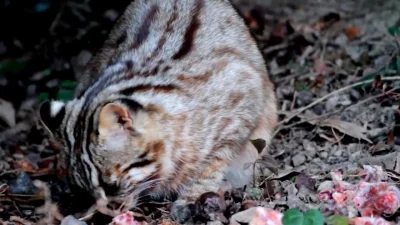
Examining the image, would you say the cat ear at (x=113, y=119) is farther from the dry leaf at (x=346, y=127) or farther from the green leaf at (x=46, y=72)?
the green leaf at (x=46, y=72)

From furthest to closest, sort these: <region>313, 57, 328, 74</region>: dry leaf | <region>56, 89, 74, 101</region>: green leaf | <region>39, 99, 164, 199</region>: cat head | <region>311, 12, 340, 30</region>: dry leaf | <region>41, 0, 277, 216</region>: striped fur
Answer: <region>311, 12, 340, 30</region>: dry leaf
<region>313, 57, 328, 74</region>: dry leaf
<region>56, 89, 74, 101</region>: green leaf
<region>41, 0, 277, 216</region>: striped fur
<region>39, 99, 164, 199</region>: cat head

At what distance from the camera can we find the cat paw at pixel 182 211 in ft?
17.3

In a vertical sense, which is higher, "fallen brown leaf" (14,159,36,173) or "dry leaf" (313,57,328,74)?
"dry leaf" (313,57,328,74)

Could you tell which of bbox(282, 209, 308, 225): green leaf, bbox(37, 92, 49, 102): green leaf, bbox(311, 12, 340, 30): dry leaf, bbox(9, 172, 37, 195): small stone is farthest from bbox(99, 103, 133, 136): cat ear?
bbox(311, 12, 340, 30): dry leaf

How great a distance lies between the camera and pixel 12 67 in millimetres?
8727

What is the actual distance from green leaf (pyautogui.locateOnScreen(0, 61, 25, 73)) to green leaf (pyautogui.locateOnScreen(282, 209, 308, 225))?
16.7ft

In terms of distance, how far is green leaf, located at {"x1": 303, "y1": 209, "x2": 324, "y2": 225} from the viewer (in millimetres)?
4266

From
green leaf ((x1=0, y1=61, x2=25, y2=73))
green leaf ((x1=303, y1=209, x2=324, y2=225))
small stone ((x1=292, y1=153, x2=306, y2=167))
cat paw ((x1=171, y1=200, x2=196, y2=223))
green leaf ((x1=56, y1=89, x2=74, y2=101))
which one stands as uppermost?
green leaf ((x1=303, y1=209, x2=324, y2=225))

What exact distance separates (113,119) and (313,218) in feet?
4.62

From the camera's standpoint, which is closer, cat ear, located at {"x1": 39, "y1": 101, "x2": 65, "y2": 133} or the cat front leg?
cat ear, located at {"x1": 39, "y1": 101, "x2": 65, "y2": 133}

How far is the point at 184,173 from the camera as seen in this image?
5578 mm

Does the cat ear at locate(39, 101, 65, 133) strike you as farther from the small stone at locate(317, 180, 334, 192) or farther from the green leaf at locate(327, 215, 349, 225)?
the green leaf at locate(327, 215, 349, 225)

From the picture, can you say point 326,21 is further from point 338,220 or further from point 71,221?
point 338,220

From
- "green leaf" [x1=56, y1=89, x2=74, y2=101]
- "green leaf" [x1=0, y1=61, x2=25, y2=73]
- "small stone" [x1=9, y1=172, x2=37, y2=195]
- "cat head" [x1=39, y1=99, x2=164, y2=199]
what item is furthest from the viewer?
"green leaf" [x1=0, y1=61, x2=25, y2=73]
